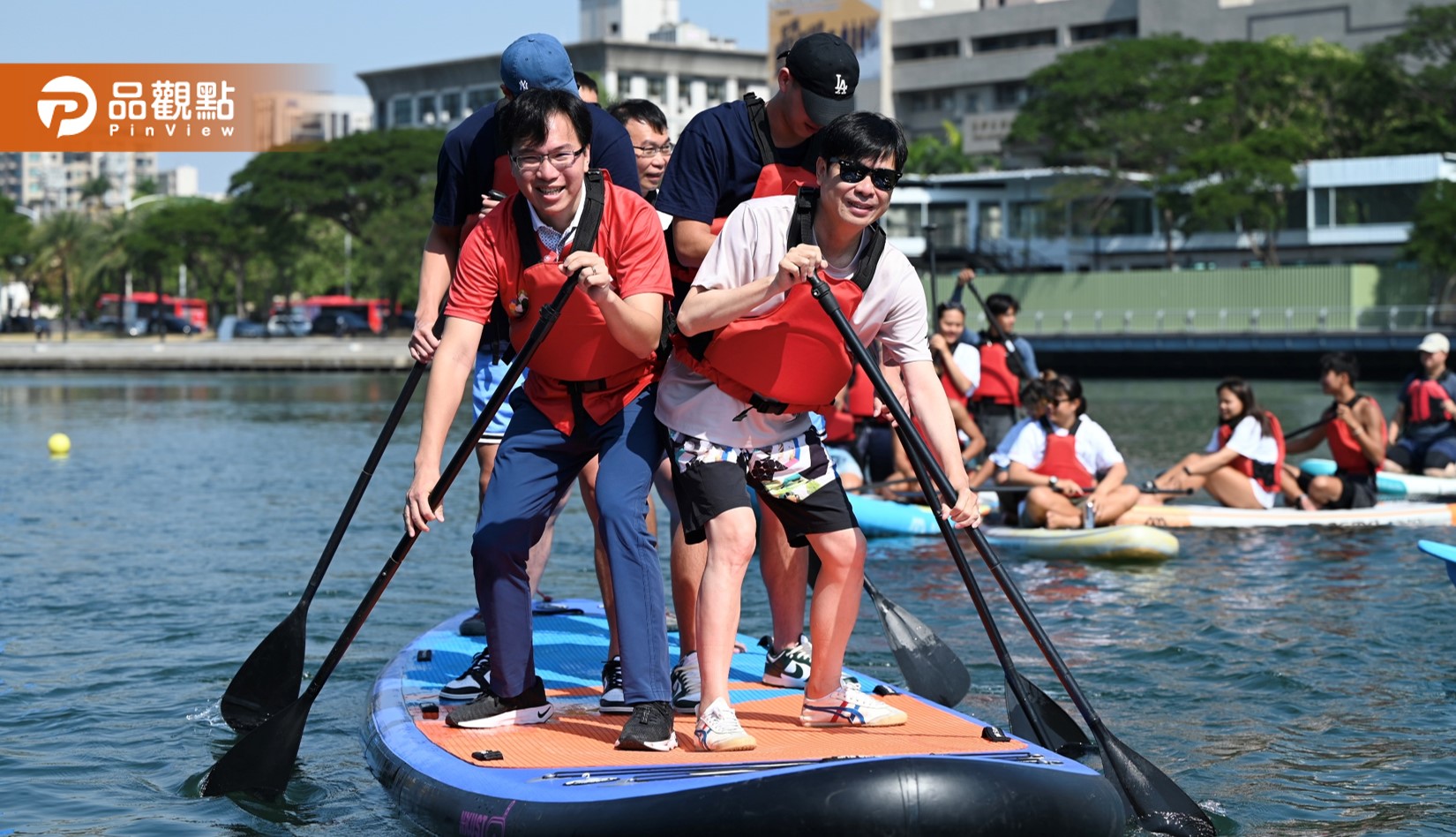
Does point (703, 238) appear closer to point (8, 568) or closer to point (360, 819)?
point (360, 819)

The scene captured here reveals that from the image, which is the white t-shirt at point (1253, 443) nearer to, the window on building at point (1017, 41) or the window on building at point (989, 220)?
the window on building at point (989, 220)

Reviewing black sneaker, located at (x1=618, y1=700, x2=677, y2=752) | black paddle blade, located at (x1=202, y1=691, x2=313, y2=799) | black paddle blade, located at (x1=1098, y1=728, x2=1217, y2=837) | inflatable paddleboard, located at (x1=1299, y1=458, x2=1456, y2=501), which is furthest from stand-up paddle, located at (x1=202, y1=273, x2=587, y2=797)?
inflatable paddleboard, located at (x1=1299, y1=458, x2=1456, y2=501)

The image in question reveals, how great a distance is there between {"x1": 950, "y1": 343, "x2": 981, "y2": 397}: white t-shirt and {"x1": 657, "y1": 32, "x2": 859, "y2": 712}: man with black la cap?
823cm

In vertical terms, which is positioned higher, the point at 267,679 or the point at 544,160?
the point at 544,160

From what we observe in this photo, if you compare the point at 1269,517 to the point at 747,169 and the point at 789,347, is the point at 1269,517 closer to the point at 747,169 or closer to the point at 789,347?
the point at 747,169

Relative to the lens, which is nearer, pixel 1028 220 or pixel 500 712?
pixel 500 712

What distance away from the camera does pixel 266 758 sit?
5.98m

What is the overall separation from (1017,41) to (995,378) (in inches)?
2941

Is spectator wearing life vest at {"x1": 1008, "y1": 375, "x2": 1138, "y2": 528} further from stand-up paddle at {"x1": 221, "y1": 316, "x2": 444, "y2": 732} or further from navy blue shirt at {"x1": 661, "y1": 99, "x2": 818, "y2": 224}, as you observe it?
navy blue shirt at {"x1": 661, "y1": 99, "x2": 818, "y2": 224}

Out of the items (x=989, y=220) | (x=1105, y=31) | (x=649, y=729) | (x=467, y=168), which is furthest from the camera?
(x=1105, y=31)

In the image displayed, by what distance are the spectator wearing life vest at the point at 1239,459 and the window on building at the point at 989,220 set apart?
176ft

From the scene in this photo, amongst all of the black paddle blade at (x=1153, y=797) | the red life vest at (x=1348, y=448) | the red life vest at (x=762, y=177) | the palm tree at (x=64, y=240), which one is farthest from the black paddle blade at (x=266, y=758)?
the palm tree at (x=64, y=240)

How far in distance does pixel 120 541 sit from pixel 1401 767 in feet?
33.9

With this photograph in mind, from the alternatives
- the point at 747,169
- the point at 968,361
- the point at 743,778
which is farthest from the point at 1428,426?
the point at 743,778
